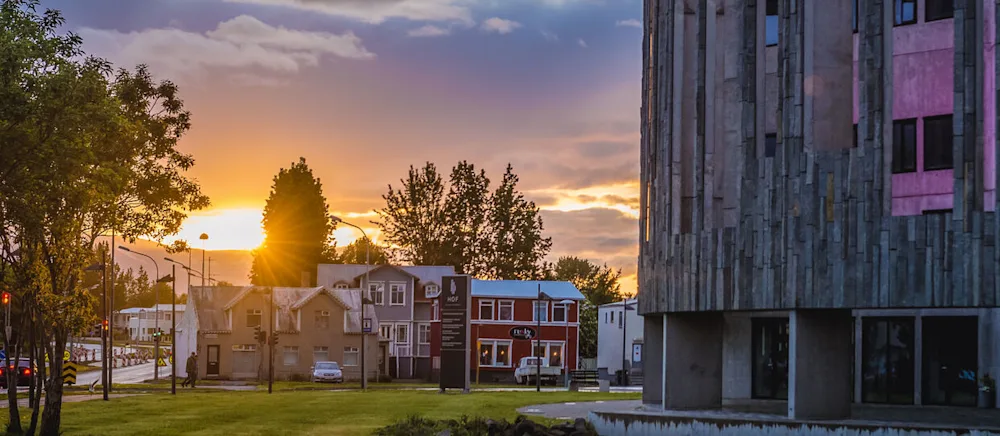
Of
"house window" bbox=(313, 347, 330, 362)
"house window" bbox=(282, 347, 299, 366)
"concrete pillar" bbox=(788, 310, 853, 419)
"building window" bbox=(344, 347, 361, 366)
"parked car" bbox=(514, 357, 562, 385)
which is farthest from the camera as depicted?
"building window" bbox=(344, 347, 361, 366)

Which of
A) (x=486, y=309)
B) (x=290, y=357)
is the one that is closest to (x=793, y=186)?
(x=290, y=357)

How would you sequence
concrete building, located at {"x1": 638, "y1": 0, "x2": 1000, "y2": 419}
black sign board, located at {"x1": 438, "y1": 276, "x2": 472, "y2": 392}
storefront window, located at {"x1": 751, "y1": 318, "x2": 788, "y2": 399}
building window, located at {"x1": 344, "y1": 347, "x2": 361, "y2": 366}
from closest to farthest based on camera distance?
concrete building, located at {"x1": 638, "y1": 0, "x2": 1000, "y2": 419} → storefront window, located at {"x1": 751, "y1": 318, "x2": 788, "y2": 399} → black sign board, located at {"x1": 438, "y1": 276, "x2": 472, "y2": 392} → building window, located at {"x1": 344, "y1": 347, "x2": 361, "y2": 366}

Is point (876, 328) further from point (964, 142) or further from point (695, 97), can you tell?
point (964, 142)

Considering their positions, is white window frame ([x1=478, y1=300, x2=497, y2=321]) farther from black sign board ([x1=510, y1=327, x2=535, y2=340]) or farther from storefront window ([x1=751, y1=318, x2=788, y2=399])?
storefront window ([x1=751, y1=318, x2=788, y2=399])

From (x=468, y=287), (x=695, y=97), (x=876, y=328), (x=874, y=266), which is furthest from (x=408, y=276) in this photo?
(x=874, y=266)

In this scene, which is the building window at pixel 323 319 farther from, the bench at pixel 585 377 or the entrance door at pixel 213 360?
the bench at pixel 585 377

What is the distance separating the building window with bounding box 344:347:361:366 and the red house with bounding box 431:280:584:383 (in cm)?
663

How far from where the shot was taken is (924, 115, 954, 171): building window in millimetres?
37625

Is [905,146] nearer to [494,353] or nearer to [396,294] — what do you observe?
[494,353]

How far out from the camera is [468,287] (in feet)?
198

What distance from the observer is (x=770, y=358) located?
48438 mm

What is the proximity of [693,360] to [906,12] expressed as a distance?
40.5 ft

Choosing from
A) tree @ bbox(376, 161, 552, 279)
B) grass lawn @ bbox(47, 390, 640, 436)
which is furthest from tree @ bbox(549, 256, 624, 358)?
grass lawn @ bbox(47, 390, 640, 436)

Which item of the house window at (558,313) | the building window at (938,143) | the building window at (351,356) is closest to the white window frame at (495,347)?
the house window at (558,313)
